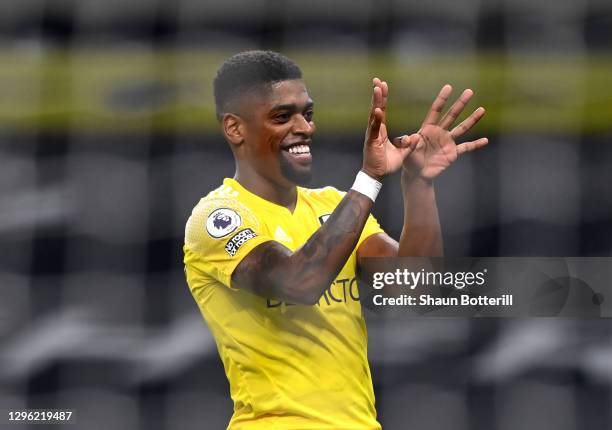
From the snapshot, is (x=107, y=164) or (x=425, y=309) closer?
(x=425, y=309)

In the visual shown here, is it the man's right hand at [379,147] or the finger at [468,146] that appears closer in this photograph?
the man's right hand at [379,147]

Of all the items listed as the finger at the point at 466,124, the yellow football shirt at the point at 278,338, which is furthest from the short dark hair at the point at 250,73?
the finger at the point at 466,124

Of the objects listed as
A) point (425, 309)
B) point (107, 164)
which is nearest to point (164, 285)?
point (107, 164)

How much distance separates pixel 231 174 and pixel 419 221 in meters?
0.55

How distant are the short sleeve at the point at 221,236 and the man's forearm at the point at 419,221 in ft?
0.94

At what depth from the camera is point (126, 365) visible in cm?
229

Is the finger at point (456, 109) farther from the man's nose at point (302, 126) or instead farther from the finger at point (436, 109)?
the man's nose at point (302, 126)

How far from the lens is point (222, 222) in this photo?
74.0 inches

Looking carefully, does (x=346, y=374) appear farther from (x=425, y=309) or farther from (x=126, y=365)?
(x=126, y=365)

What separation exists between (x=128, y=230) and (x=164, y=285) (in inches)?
6.1

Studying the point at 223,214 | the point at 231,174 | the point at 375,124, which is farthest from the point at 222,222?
the point at 231,174

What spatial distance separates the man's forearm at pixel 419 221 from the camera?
1.94 metres

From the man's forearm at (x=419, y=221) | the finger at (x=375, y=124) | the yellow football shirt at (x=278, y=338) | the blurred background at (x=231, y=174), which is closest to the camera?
the finger at (x=375, y=124)

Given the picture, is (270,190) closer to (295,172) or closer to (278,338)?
(295,172)
